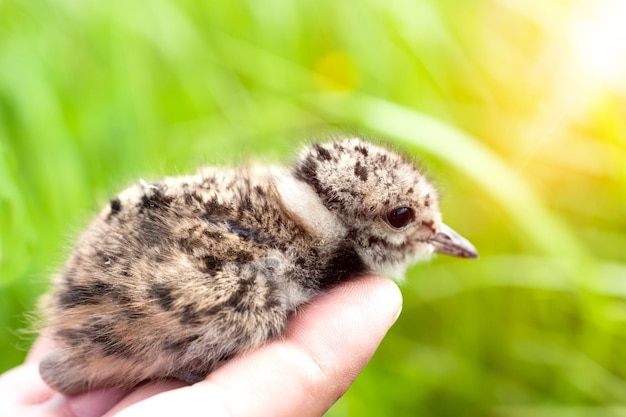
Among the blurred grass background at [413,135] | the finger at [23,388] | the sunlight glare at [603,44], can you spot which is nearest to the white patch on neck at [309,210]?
the blurred grass background at [413,135]

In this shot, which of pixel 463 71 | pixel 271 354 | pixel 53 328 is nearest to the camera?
pixel 271 354

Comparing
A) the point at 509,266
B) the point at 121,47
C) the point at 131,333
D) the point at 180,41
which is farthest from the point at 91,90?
the point at 509,266

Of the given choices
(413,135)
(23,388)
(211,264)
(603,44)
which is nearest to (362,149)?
(211,264)

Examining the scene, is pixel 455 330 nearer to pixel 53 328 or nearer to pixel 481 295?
pixel 481 295

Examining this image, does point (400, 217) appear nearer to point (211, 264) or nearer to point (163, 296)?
point (211, 264)

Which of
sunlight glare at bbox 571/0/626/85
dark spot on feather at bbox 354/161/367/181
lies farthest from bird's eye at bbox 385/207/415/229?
sunlight glare at bbox 571/0/626/85

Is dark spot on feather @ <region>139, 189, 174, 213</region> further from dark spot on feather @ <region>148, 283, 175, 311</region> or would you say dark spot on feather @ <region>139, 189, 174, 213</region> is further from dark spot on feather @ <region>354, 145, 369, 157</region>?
dark spot on feather @ <region>354, 145, 369, 157</region>
